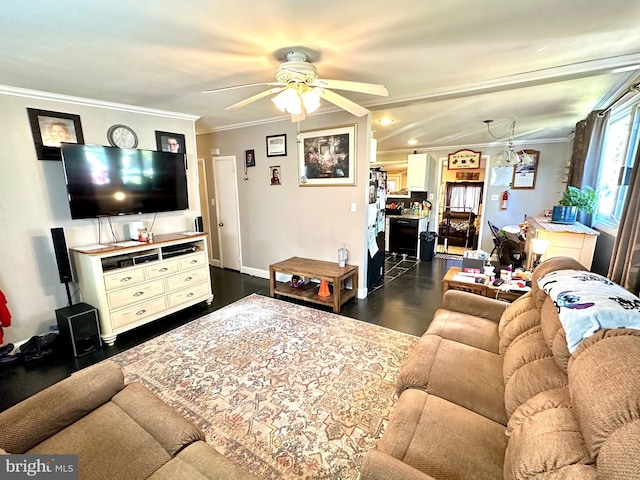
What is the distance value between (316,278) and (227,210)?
2.41 metres

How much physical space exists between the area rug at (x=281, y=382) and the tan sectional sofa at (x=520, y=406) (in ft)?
1.78

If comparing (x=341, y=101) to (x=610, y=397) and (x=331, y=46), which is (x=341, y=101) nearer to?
(x=331, y=46)

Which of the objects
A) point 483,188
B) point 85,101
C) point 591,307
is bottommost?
point 591,307

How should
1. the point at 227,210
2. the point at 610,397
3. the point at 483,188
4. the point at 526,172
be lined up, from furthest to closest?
the point at 483,188
the point at 526,172
the point at 227,210
the point at 610,397

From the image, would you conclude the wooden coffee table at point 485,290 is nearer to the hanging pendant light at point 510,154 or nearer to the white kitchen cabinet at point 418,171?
the hanging pendant light at point 510,154

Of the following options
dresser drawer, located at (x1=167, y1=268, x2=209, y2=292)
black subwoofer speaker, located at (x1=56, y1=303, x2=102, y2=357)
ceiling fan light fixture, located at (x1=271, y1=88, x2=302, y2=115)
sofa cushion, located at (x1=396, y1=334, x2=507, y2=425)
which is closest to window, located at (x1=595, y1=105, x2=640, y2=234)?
sofa cushion, located at (x1=396, y1=334, x2=507, y2=425)

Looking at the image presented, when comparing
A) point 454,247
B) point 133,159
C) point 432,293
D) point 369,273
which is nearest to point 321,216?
point 369,273

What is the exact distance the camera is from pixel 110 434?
1253 millimetres

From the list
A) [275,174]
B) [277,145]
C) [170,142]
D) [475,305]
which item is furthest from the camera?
[275,174]

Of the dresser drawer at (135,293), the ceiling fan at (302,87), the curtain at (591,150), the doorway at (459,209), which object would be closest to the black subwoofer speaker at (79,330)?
the dresser drawer at (135,293)

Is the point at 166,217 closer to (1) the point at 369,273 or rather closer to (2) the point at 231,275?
(2) the point at 231,275

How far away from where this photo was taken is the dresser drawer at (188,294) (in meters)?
3.35
